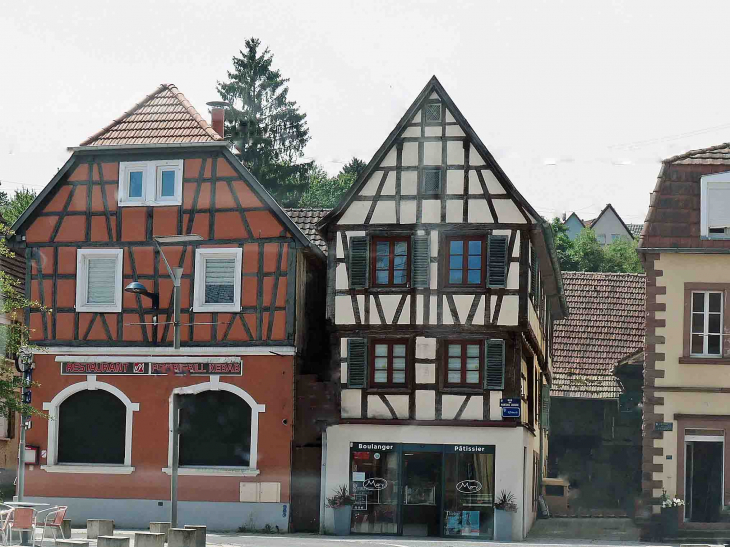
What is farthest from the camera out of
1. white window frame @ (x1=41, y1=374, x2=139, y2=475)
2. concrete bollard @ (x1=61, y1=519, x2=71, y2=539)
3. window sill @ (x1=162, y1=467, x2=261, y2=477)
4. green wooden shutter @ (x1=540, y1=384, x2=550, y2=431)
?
green wooden shutter @ (x1=540, y1=384, x2=550, y2=431)

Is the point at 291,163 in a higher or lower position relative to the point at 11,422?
higher

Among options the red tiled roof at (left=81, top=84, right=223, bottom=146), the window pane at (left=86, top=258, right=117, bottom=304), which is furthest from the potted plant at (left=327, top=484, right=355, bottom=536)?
the red tiled roof at (left=81, top=84, right=223, bottom=146)

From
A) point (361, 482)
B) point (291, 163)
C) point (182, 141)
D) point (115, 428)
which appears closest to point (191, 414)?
point (115, 428)

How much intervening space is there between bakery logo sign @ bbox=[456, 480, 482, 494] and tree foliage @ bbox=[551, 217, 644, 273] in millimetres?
39958

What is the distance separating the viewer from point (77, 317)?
1407 inches

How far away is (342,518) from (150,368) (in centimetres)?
622

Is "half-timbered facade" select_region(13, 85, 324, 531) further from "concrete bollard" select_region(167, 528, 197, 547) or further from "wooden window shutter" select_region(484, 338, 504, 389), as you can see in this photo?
"concrete bollard" select_region(167, 528, 197, 547)

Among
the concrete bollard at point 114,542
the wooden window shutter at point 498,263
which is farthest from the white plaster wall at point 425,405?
the concrete bollard at point 114,542

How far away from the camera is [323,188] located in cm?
7106

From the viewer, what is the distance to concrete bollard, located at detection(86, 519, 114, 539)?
27422 millimetres

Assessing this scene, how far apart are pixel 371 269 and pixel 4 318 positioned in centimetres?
1242

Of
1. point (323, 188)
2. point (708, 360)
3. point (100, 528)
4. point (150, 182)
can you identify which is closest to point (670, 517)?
point (708, 360)

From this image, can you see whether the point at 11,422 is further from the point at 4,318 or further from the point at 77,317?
the point at 77,317

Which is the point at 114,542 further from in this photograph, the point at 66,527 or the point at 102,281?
the point at 102,281
